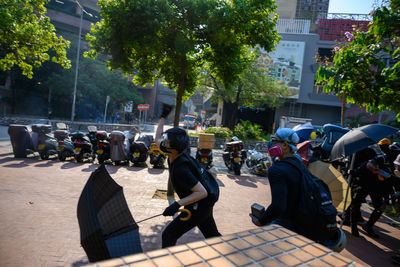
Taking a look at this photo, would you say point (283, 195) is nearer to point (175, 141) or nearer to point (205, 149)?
point (175, 141)

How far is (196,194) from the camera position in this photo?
2562mm

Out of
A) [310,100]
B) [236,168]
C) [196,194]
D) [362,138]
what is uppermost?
[310,100]

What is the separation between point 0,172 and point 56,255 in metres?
4.93

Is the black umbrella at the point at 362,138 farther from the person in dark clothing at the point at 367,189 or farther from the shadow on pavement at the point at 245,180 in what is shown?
the shadow on pavement at the point at 245,180

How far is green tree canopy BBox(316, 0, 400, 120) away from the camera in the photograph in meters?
4.67

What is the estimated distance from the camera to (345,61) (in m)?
4.93

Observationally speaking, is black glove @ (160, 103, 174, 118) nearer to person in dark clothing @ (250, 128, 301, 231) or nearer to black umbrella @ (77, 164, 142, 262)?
black umbrella @ (77, 164, 142, 262)

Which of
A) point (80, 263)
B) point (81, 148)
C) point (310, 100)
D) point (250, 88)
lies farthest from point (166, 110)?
point (310, 100)

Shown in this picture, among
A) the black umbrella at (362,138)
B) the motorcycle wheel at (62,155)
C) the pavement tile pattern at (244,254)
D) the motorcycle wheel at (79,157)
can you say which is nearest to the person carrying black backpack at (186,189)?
the pavement tile pattern at (244,254)

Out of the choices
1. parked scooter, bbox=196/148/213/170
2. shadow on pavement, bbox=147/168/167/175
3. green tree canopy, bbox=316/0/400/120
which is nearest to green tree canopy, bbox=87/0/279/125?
green tree canopy, bbox=316/0/400/120

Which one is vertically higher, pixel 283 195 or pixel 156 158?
pixel 283 195

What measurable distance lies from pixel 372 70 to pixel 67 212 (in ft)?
20.5

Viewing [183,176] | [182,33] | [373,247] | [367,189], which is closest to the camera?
[183,176]

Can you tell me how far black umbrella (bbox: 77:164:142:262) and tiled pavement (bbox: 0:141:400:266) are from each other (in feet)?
4.81
